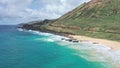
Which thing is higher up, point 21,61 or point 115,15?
point 115,15

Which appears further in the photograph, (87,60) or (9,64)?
(87,60)

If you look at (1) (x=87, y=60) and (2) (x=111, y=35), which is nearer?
(1) (x=87, y=60)

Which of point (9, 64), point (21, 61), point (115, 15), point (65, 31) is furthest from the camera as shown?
point (115, 15)

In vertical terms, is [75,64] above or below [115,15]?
below

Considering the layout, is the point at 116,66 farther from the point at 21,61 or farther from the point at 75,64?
the point at 21,61

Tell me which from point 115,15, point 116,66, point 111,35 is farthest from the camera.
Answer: point 115,15

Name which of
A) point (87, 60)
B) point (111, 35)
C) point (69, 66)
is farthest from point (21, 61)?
point (111, 35)

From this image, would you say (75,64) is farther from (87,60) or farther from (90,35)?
(90,35)

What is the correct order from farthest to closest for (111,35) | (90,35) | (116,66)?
(90,35), (111,35), (116,66)

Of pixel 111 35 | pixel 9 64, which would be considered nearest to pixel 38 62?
pixel 9 64
